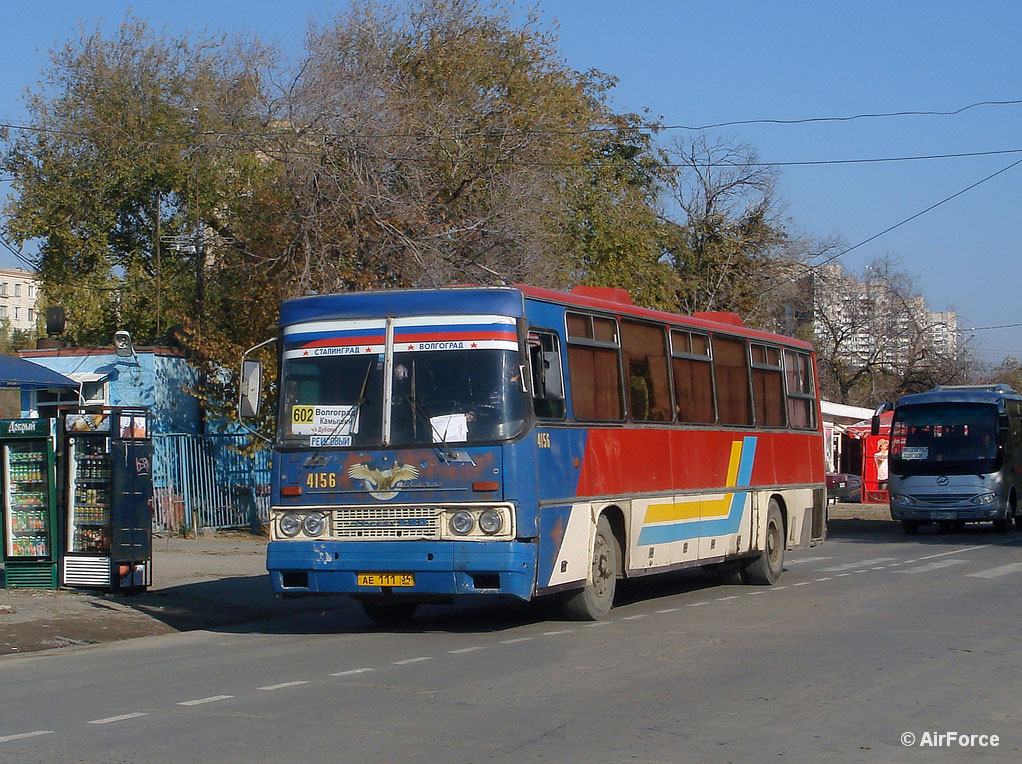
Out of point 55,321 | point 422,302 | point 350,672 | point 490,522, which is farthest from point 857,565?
point 55,321

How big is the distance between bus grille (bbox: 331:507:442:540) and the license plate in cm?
33

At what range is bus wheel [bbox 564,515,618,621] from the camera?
12.8 metres

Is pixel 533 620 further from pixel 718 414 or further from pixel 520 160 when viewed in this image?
pixel 520 160

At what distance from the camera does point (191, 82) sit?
35.4m

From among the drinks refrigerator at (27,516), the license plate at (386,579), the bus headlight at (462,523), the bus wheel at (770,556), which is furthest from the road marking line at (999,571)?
the drinks refrigerator at (27,516)

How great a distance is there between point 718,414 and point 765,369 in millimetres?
2067

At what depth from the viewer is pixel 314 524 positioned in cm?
1187

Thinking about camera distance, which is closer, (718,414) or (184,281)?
(718,414)

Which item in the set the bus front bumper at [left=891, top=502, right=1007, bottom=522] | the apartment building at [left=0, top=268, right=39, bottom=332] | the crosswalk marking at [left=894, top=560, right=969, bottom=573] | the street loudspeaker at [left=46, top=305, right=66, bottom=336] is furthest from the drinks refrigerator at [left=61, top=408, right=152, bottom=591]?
the apartment building at [left=0, top=268, right=39, bottom=332]

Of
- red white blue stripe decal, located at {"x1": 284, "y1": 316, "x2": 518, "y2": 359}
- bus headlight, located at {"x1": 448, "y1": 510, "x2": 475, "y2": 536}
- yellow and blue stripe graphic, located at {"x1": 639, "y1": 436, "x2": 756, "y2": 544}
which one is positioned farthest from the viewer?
yellow and blue stripe graphic, located at {"x1": 639, "y1": 436, "x2": 756, "y2": 544}

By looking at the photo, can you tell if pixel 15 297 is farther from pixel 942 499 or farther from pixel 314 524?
Answer: pixel 314 524

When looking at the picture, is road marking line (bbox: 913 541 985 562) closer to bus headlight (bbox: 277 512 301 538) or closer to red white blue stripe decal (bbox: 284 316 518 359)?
red white blue stripe decal (bbox: 284 316 518 359)

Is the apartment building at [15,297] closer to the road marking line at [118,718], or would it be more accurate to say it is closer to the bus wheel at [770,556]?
the bus wheel at [770,556]

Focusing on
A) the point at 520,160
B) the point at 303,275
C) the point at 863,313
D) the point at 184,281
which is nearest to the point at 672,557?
the point at 303,275
